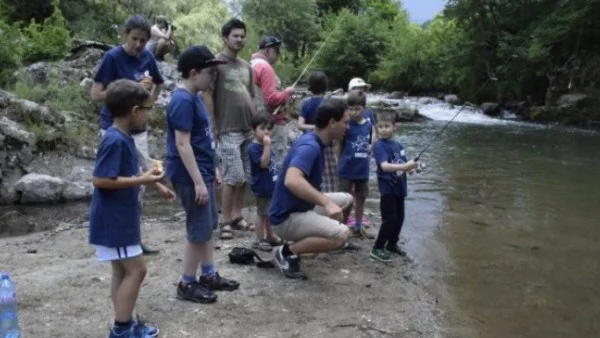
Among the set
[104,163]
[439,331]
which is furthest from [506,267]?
[104,163]

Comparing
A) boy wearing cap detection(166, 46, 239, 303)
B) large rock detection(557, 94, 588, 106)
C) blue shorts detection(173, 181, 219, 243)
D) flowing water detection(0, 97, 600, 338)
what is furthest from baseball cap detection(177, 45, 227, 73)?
large rock detection(557, 94, 588, 106)

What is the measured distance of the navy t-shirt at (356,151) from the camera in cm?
570

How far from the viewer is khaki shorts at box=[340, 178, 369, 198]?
5809mm

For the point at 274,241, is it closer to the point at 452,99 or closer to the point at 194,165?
the point at 194,165

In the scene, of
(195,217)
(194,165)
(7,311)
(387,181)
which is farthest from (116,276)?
(387,181)

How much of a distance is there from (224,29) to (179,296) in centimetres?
241

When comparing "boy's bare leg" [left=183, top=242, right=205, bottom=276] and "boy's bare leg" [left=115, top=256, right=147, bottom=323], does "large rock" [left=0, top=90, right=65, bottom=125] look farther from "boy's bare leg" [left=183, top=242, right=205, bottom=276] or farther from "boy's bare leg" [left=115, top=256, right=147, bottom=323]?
"boy's bare leg" [left=115, top=256, right=147, bottom=323]

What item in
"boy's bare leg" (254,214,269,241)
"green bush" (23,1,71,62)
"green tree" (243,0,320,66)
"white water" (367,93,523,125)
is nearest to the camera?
"boy's bare leg" (254,214,269,241)

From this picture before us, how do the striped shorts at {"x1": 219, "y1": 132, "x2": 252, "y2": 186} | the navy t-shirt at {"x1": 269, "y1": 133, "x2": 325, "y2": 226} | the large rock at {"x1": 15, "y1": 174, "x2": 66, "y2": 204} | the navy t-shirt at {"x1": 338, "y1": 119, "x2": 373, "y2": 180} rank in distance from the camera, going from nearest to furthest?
1. the navy t-shirt at {"x1": 269, "y1": 133, "x2": 325, "y2": 226}
2. the striped shorts at {"x1": 219, "y1": 132, "x2": 252, "y2": 186}
3. the navy t-shirt at {"x1": 338, "y1": 119, "x2": 373, "y2": 180}
4. the large rock at {"x1": 15, "y1": 174, "x2": 66, "y2": 204}

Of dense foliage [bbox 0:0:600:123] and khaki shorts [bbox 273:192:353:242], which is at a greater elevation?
dense foliage [bbox 0:0:600:123]

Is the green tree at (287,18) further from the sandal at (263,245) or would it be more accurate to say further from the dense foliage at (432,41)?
the sandal at (263,245)

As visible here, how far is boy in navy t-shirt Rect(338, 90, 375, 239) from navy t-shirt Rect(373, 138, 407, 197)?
44 cm

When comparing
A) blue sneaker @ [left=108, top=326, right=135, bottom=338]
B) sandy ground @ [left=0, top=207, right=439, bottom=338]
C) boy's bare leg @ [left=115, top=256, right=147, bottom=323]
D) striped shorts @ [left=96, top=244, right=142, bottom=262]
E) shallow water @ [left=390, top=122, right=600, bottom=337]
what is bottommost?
shallow water @ [left=390, top=122, right=600, bottom=337]

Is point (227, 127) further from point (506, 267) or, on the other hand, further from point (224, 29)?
point (506, 267)
